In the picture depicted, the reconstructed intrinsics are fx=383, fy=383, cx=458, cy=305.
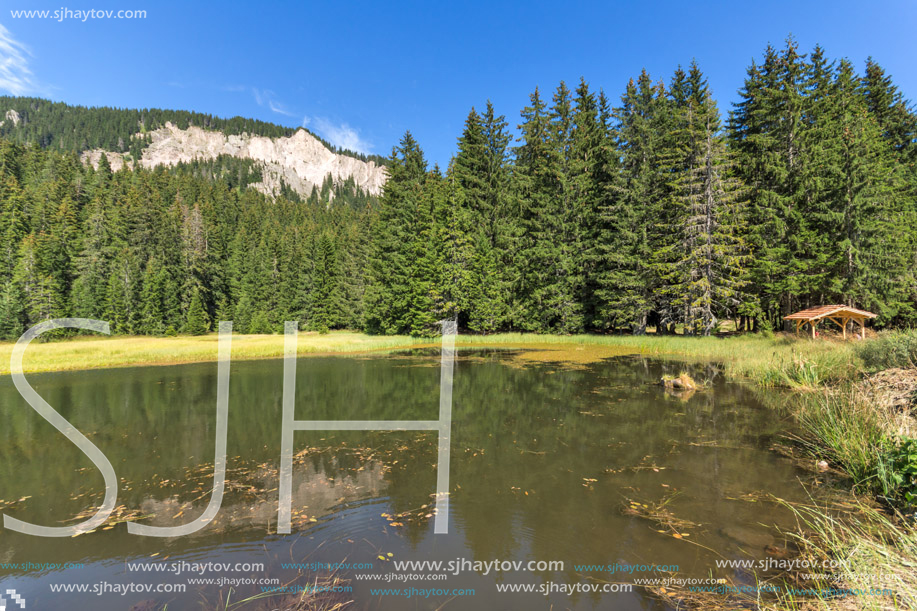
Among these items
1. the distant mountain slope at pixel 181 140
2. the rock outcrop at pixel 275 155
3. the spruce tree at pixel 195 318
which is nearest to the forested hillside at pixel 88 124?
the distant mountain slope at pixel 181 140

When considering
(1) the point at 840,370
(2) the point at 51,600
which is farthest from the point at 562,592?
(1) the point at 840,370

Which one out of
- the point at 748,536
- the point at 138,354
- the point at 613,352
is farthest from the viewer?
the point at 138,354

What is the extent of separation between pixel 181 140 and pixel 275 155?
36.7 m

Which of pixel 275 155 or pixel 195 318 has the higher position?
pixel 275 155

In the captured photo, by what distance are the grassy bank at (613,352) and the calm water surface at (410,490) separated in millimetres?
2330

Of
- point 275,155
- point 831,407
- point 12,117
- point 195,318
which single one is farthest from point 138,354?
point 12,117

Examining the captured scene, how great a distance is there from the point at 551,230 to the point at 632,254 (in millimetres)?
7564

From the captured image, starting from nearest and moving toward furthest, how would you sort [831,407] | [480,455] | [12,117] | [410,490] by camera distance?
[410,490]
[831,407]
[480,455]
[12,117]

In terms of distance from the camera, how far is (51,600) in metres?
4.16

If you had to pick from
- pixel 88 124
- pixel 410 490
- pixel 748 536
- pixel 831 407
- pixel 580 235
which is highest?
pixel 88 124

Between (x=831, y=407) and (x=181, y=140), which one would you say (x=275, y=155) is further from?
(x=831, y=407)

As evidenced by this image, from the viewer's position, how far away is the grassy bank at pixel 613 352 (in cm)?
1299

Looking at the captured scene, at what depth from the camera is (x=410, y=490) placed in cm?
677

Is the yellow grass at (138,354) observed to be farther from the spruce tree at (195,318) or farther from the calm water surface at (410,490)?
the spruce tree at (195,318)
